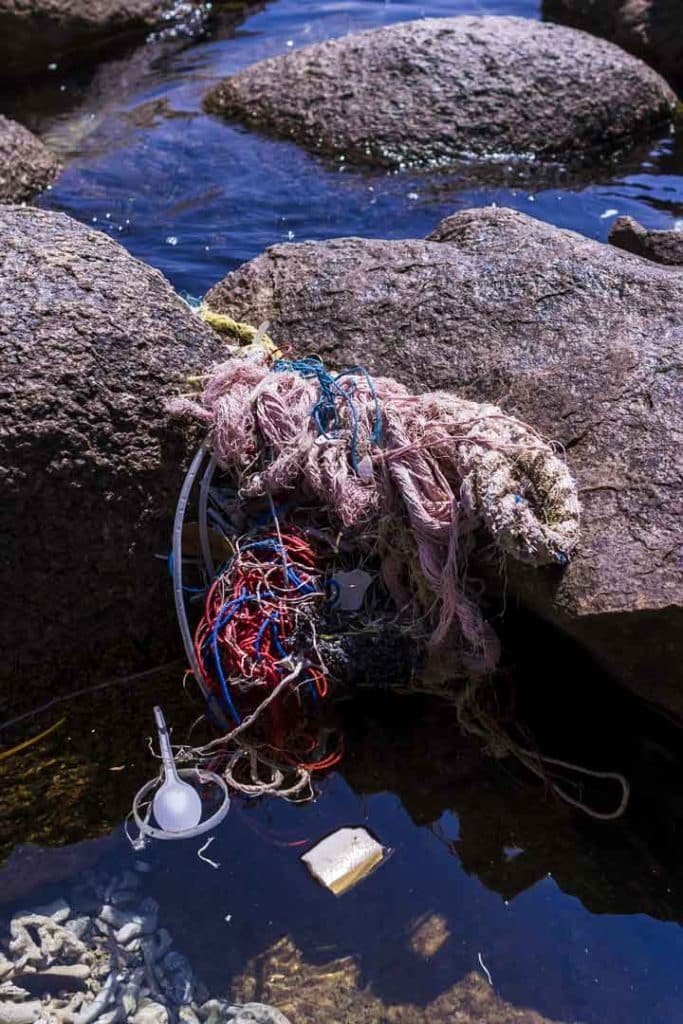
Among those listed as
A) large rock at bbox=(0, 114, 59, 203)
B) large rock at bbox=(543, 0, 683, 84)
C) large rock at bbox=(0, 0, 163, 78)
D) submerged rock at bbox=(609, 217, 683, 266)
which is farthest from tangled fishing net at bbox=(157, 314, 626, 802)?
large rock at bbox=(543, 0, 683, 84)

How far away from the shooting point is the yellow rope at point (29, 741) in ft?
11.7

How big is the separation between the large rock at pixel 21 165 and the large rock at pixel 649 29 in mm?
4801

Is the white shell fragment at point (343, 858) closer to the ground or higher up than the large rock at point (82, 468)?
closer to the ground

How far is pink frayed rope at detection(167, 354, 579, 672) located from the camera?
3432 mm

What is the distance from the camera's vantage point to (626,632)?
3.32 metres

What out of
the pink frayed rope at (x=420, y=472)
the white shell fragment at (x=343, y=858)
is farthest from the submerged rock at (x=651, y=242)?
the white shell fragment at (x=343, y=858)

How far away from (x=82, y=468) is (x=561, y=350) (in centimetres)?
172

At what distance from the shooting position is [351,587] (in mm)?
3615

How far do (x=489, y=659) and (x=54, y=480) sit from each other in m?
1.48

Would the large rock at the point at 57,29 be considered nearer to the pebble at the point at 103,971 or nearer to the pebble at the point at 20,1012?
the pebble at the point at 103,971

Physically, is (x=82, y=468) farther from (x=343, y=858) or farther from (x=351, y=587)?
(x=343, y=858)

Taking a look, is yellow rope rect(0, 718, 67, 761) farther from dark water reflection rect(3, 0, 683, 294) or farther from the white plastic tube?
dark water reflection rect(3, 0, 683, 294)

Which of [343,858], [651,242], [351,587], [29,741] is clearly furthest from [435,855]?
[651,242]

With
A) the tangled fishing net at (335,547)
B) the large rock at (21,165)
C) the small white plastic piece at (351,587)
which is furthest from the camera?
the large rock at (21,165)
